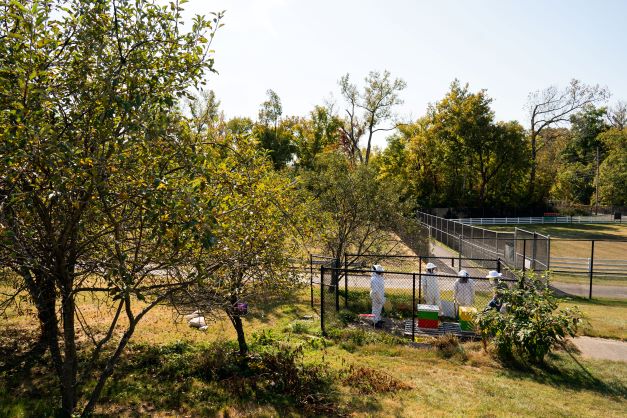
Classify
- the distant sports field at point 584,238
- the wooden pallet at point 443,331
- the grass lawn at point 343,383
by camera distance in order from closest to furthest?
the grass lawn at point 343,383, the wooden pallet at point 443,331, the distant sports field at point 584,238

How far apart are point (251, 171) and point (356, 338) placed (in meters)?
5.64

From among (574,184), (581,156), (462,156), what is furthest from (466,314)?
(581,156)

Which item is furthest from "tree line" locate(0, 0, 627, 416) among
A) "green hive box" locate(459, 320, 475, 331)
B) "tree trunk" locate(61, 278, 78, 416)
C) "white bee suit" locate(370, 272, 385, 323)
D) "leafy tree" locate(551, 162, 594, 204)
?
"leafy tree" locate(551, 162, 594, 204)

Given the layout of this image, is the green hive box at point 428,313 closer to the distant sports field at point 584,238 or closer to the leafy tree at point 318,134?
the distant sports field at point 584,238

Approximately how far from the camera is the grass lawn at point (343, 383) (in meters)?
6.86

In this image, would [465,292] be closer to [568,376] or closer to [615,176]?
[568,376]

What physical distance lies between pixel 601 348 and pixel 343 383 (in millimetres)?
6894

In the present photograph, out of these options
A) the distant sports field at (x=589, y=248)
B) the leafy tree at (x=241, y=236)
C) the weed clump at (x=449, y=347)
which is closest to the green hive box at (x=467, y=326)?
the weed clump at (x=449, y=347)

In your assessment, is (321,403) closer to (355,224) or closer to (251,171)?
(251,171)

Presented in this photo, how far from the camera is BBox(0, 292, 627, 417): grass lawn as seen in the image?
6863 mm

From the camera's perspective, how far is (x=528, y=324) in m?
9.05

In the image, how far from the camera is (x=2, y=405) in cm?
643

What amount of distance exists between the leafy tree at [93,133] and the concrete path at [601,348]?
9.84m

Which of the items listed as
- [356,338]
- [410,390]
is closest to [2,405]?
[410,390]
